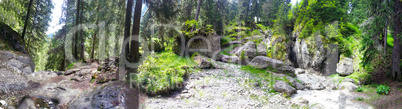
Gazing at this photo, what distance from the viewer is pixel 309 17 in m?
16.5

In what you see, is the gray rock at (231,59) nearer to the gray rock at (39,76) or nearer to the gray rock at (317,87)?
the gray rock at (317,87)

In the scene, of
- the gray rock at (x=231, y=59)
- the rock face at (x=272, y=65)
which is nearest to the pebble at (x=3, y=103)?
the rock face at (x=272, y=65)

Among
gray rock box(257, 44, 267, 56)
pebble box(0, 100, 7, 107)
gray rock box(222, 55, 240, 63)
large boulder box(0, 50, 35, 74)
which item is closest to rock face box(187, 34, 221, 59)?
gray rock box(222, 55, 240, 63)

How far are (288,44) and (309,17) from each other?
322 centimetres

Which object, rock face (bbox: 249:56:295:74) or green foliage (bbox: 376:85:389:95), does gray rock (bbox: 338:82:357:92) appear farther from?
rock face (bbox: 249:56:295:74)

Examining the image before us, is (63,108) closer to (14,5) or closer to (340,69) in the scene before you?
(14,5)

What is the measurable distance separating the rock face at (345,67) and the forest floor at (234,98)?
4.06 meters

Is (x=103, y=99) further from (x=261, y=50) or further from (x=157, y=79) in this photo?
(x=261, y=50)

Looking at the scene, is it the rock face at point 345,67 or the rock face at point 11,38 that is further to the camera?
the rock face at point 345,67

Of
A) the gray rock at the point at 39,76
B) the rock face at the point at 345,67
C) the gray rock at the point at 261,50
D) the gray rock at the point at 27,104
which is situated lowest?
the gray rock at the point at 27,104

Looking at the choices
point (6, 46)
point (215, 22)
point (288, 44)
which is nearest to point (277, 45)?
point (288, 44)

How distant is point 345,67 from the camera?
10961 millimetres

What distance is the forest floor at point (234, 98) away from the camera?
5820 mm

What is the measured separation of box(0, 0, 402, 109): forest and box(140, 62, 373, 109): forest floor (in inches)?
1.5
